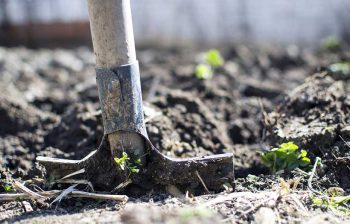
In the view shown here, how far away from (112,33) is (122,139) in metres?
0.48

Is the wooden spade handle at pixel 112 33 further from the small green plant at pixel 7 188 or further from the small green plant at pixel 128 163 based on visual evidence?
the small green plant at pixel 7 188

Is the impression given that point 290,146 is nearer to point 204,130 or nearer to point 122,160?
point 204,130

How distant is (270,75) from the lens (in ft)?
15.1

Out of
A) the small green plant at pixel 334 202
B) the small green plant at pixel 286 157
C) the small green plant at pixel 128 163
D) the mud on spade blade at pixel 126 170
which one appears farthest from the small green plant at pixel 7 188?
the small green plant at pixel 334 202

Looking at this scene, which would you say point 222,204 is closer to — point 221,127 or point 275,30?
point 221,127

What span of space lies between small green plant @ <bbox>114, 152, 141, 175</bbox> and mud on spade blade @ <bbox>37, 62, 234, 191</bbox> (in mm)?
26

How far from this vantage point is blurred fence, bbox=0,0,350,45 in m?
6.67

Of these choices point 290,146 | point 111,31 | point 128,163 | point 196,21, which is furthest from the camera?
point 196,21

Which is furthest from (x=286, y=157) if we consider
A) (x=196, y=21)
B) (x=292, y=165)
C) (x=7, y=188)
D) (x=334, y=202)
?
(x=196, y=21)

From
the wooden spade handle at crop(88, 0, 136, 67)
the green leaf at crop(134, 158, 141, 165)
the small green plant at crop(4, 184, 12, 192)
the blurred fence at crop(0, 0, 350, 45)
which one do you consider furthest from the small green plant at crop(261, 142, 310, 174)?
the blurred fence at crop(0, 0, 350, 45)

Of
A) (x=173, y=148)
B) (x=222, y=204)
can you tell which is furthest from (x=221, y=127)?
(x=222, y=204)

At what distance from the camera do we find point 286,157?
2.39m

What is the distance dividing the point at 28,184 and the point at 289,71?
3106 mm

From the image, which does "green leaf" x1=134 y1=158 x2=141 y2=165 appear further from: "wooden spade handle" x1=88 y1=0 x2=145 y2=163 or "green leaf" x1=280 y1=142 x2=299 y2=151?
"green leaf" x1=280 y1=142 x2=299 y2=151
